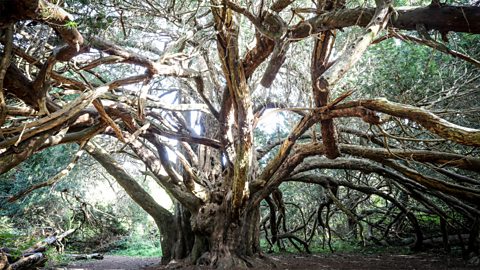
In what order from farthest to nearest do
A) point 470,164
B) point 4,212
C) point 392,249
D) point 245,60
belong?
point 4,212 → point 392,249 → point 245,60 → point 470,164

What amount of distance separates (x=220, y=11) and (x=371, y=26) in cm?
148

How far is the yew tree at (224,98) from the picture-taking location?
2.59 m

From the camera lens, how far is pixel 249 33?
5289mm

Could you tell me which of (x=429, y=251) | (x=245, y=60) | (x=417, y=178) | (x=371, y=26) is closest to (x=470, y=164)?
(x=417, y=178)

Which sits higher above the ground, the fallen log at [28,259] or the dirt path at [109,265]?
the fallen log at [28,259]

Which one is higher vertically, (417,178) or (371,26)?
(371,26)

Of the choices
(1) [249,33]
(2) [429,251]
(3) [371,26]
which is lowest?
(2) [429,251]

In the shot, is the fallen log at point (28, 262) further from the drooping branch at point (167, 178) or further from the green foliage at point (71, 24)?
the green foliage at point (71, 24)

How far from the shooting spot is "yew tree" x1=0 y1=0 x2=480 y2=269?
259 cm

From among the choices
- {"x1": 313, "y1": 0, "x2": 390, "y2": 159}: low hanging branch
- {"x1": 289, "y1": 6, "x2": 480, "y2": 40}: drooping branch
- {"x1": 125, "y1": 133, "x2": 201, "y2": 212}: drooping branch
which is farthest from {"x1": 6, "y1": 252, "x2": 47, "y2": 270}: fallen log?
{"x1": 289, "y1": 6, "x2": 480, "y2": 40}: drooping branch

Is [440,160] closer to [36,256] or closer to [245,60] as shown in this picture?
[245,60]

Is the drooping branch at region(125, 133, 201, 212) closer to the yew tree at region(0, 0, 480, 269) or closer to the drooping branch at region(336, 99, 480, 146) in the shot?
the yew tree at region(0, 0, 480, 269)

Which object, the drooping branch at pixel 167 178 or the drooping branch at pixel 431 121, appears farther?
the drooping branch at pixel 167 178

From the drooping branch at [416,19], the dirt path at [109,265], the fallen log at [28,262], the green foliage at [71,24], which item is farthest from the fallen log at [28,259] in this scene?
the drooping branch at [416,19]
